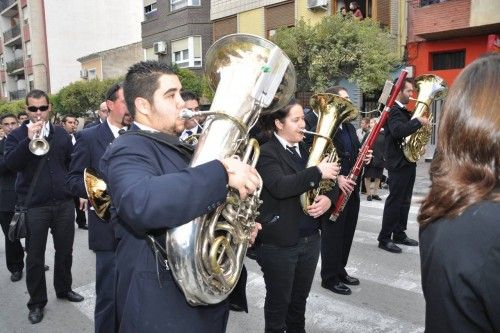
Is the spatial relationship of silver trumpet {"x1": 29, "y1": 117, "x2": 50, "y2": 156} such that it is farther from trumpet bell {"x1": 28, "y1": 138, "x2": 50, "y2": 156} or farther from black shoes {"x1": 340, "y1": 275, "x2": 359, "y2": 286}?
black shoes {"x1": 340, "y1": 275, "x2": 359, "y2": 286}

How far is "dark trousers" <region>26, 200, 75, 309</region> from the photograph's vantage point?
3936 millimetres

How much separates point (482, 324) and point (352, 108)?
111 inches

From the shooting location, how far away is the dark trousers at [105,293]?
10.0 feet

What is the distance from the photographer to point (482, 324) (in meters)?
1.13

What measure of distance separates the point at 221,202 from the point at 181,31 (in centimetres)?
2390

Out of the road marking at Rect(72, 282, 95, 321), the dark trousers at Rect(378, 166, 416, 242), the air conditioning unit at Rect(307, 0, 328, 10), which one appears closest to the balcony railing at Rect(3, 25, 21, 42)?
the air conditioning unit at Rect(307, 0, 328, 10)

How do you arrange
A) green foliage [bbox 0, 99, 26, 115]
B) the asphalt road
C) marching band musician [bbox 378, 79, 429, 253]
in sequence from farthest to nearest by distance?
1. green foliage [bbox 0, 99, 26, 115]
2. marching band musician [bbox 378, 79, 429, 253]
3. the asphalt road

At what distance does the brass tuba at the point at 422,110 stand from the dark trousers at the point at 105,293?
150 inches

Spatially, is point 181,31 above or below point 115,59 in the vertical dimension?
above

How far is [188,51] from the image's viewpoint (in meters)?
23.8

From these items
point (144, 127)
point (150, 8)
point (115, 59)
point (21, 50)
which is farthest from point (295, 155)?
point (21, 50)

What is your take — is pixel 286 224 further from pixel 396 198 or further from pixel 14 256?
pixel 14 256

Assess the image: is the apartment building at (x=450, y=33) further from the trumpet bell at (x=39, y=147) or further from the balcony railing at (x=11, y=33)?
the balcony railing at (x=11, y=33)

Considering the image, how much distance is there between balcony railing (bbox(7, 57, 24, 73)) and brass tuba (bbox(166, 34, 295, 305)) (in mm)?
46855
